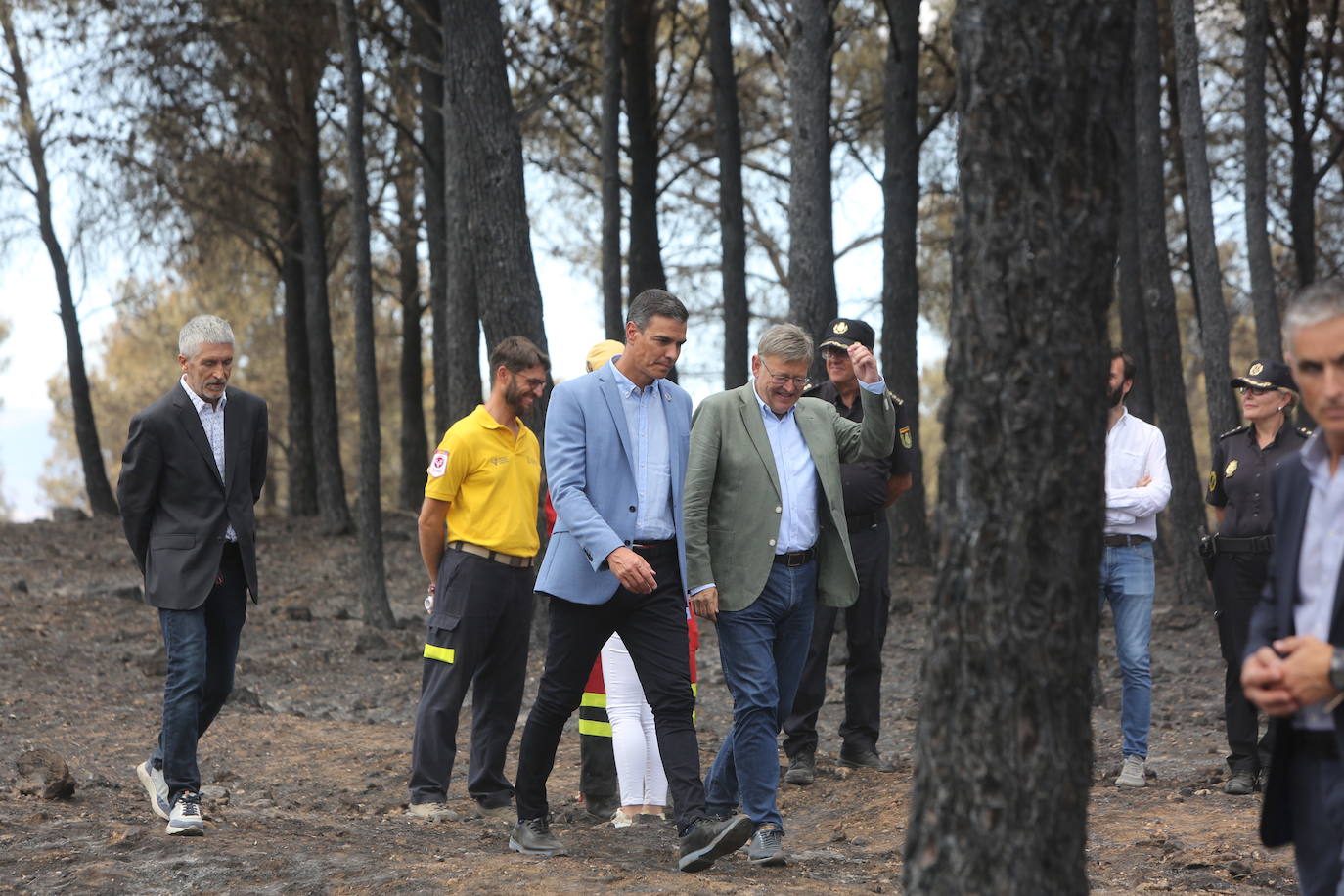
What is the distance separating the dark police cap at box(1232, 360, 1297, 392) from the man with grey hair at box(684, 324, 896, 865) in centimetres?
219

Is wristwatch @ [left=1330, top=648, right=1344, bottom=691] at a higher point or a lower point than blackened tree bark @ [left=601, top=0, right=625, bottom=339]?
lower

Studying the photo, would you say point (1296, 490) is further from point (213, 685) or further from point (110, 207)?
point (110, 207)

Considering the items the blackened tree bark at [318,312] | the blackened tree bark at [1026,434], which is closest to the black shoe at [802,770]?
the blackened tree bark at [1026,434]

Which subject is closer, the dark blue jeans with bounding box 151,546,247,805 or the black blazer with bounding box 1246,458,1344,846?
the black blazer with bounding box 1246,458,1344,846

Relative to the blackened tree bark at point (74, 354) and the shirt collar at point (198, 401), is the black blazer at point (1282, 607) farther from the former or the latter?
the blackened tree bark at point (74, 354)

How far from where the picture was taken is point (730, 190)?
18828 millimetres

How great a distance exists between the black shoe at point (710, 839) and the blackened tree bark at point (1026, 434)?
1.97m

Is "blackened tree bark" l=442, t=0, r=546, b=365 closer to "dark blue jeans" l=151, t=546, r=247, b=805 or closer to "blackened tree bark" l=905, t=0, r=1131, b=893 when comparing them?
"dark blue jeans" l=151, t=546, r=247, b=805

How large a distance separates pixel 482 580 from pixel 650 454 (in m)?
1.40

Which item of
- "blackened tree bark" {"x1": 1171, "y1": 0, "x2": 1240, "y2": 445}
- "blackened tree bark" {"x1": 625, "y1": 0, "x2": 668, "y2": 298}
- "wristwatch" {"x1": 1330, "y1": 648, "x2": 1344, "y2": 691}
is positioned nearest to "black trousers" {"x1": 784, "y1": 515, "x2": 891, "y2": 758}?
"wristwatch" {"x1": 1330, "y1": 648, "x2": 1344, "y2": 691}

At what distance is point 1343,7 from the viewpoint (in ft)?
70.7

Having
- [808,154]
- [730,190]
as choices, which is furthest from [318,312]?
[808,154]

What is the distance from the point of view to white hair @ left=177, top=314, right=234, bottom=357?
6316 millimetres

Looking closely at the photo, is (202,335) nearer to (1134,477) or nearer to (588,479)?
(588,479)
